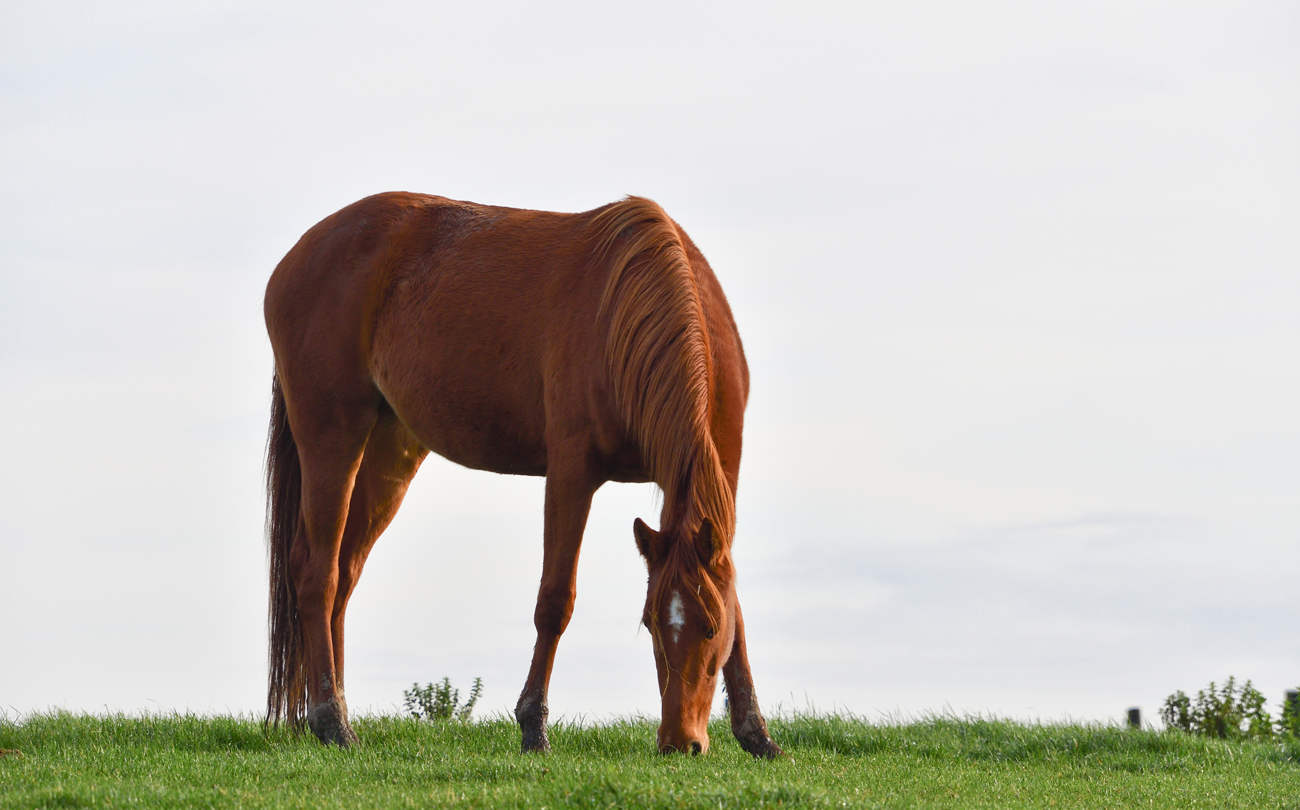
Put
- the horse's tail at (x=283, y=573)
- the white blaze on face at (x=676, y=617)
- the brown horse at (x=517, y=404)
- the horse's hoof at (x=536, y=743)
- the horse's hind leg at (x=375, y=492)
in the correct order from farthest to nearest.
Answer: the horse's hind leg at (x=375, y=492) < the horse's tail at (x=283, y=573) < the horse's hoof at (x=536, y=743) < the brown horse at (x=517, y=404) < the white blaze on face at (x=676, y=617)

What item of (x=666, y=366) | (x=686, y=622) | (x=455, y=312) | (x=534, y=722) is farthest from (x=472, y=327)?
(x=686, y=622)

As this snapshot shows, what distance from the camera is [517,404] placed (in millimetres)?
7242

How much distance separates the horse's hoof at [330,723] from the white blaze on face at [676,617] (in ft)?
9.13

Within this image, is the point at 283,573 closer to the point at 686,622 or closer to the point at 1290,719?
the point at 686,622

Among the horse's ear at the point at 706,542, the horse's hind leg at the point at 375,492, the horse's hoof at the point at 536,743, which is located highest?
the horse's hind leg at the point at 375,492

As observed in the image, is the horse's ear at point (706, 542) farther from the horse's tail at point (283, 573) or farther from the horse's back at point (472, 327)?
the horse's tail at point (283, 573)

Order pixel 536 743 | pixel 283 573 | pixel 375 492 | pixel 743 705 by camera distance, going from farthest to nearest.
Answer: pixel 375 492, pixel 283 573, pixel 743 705, pixel 536 743

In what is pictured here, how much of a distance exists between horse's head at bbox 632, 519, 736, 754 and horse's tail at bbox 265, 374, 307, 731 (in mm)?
3186

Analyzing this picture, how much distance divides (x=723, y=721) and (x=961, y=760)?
1.63m

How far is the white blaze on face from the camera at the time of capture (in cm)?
564

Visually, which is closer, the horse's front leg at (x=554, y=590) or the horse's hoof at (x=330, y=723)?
the horse's front leg at (x=554, y=590)

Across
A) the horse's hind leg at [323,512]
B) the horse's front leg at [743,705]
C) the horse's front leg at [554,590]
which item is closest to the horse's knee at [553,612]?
the horse's front leg at [554,590]

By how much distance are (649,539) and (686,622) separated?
460 mm

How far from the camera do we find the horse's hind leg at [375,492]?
8352 millimetres
